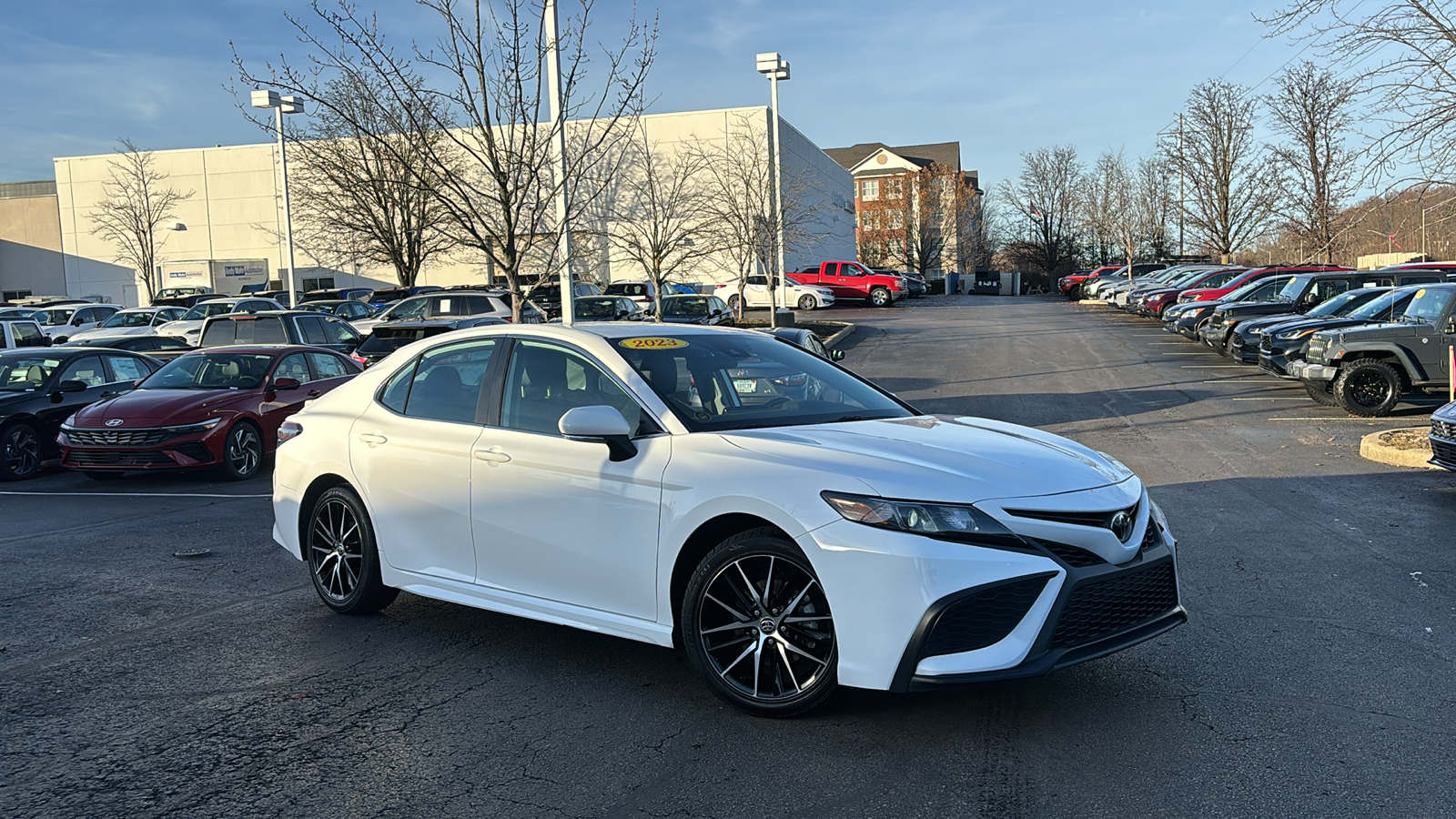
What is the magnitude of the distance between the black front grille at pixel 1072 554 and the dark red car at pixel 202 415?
34.3ft

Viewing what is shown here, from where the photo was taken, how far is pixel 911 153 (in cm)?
10625

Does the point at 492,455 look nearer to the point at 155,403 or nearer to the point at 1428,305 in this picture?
the point at 155,403

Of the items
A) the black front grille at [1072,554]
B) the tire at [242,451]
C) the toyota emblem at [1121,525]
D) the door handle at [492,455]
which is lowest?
the tire at [242,451]

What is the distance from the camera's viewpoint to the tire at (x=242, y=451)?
12.3m

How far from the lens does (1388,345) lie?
14836mm

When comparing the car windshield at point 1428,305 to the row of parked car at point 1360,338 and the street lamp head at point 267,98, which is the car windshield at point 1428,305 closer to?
the row of parked car at point 1360,338

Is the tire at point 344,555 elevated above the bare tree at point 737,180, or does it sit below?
below

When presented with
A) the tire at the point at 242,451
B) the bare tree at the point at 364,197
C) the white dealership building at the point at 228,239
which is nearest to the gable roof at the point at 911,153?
the white dealership building at the point at 228,239

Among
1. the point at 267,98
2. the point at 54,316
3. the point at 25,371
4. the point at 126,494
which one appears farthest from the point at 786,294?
the point at 126,494

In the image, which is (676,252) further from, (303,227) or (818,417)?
(818,417)

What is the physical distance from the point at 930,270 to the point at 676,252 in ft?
119

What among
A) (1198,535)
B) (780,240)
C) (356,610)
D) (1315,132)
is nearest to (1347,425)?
(1198,535)

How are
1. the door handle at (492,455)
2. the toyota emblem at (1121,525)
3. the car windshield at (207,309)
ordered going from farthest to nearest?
the car windshield at (207,309) → the door handle at (492,455) → the toyota emblem at (1121,525)

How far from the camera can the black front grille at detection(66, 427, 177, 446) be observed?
11844 mm
